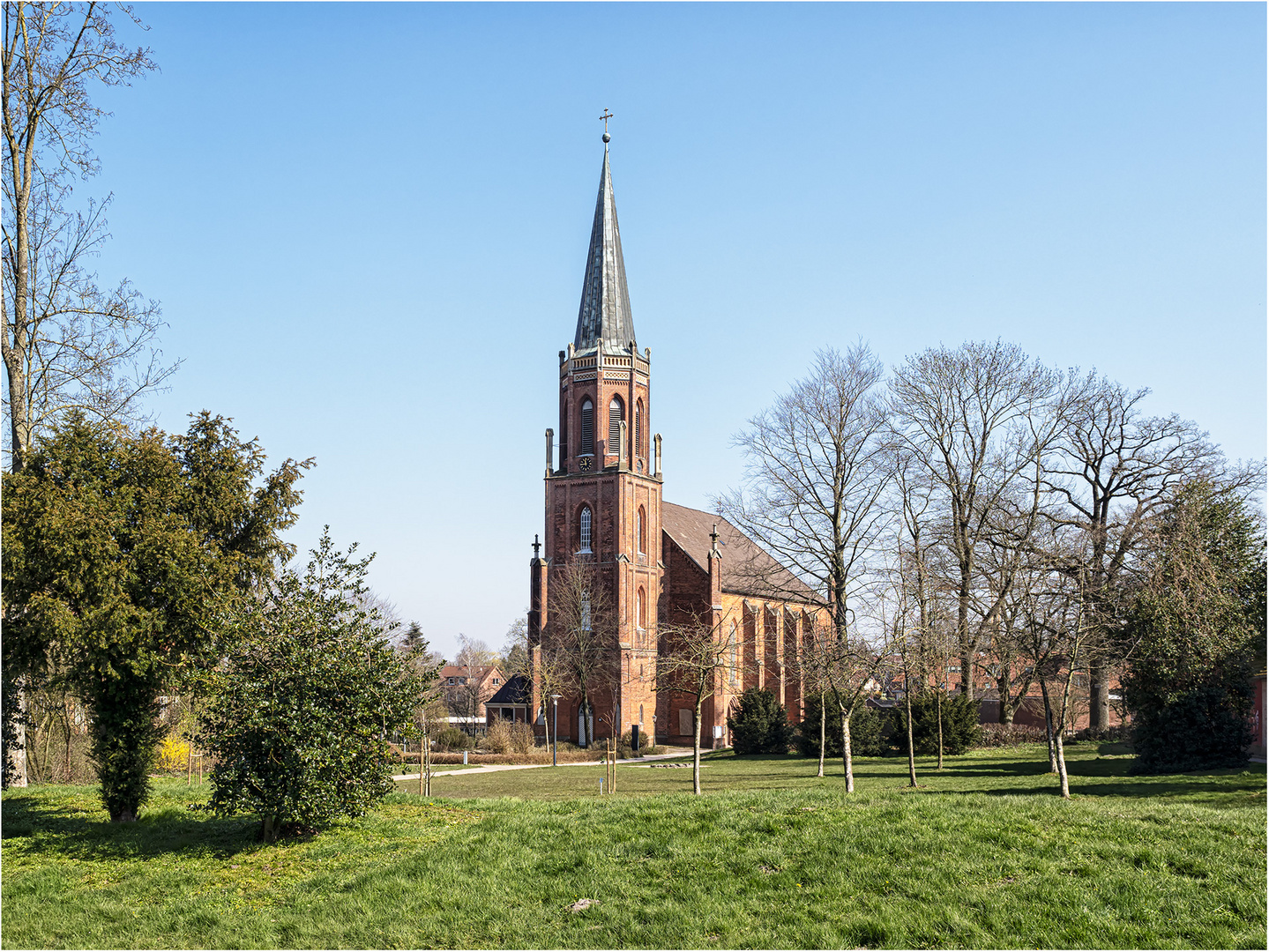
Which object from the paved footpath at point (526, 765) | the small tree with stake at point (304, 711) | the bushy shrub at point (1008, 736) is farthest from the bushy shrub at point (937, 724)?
the small tree with stake at point (304, 711)

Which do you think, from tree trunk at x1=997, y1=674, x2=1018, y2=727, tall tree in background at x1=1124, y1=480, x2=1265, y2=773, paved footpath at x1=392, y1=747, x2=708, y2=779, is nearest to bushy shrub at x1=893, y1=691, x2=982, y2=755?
tree trunk at x1=997, y1=674, x2=1018, y2=727

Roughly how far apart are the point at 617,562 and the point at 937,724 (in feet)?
73.5

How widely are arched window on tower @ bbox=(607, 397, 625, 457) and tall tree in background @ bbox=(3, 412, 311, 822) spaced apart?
38987 millimetres

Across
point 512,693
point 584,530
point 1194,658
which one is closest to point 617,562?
point 584,530

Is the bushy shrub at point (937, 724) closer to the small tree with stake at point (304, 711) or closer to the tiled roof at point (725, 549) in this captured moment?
the tiled roof at point (725, 549)

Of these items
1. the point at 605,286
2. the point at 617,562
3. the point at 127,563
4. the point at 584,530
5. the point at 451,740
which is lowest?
the point at 451,740

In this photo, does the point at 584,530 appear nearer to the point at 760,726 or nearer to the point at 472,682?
the point at 760,726

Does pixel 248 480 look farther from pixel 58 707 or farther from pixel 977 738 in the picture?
pixel 977 738

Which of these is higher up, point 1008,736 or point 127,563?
point 127,563

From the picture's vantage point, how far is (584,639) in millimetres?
51656

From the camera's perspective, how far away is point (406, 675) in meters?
14.0

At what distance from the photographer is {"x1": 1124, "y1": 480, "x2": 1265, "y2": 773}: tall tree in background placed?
22797 mm

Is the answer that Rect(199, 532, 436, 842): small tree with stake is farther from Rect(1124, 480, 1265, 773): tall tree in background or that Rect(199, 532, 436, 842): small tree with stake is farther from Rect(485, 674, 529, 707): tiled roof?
Rect(485, 674, 529, 707): tiled roof

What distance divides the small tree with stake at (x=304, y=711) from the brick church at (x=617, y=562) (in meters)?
36.5
